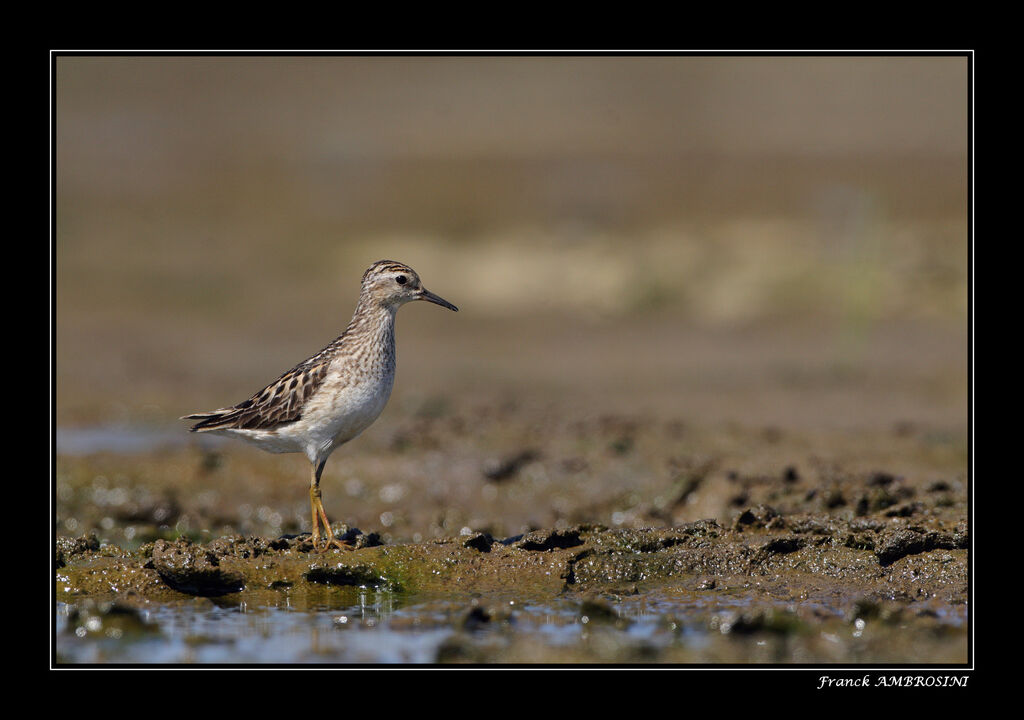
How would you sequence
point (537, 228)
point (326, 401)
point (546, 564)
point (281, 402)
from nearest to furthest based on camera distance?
point (546, 564)
point (326, 401)
point (281, 402)
point (537, 228)

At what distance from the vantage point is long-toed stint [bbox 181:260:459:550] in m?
8.90

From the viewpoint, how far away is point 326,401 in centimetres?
888

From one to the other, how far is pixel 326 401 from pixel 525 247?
19658 mm

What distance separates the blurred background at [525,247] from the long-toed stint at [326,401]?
2718 mm

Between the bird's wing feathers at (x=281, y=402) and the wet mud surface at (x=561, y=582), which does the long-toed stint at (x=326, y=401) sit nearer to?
the bird's wing feathers at (x=281, y=402)

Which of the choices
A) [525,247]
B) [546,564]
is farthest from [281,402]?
[525,247]

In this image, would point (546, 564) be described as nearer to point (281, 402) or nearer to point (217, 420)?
point (281, 402)

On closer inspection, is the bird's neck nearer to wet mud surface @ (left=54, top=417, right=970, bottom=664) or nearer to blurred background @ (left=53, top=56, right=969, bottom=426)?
wet mud surface @ (left=54, top=417, right=970, bottom=664)

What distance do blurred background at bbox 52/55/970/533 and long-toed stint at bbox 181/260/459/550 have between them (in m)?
2.72

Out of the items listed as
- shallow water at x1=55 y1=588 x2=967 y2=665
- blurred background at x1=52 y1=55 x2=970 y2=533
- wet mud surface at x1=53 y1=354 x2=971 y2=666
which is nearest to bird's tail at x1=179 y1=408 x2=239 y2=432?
wet mud surface at x1=53 y1=354 x2=971 y2=666

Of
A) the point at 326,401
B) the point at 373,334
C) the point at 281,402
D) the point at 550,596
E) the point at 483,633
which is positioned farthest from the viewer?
the point at 373,334

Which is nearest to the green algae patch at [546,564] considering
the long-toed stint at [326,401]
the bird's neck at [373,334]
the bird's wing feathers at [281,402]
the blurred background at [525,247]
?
the long-toed stint at [326,401]

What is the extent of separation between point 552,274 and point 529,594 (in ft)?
62.8

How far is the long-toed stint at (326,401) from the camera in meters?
8.90
